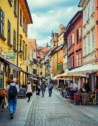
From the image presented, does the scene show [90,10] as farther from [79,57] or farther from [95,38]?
[79,57]

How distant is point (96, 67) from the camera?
15.2 m

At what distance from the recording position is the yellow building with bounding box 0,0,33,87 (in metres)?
15.9

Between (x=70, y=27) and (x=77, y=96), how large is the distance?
2186 cm

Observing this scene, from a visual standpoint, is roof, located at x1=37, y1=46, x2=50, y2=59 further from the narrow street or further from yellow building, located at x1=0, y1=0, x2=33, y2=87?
the narrow street

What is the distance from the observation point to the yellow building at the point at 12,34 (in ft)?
52.3

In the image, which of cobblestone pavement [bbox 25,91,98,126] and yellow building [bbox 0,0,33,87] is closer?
cobblestone pavement [bbox 25,91,98,126]

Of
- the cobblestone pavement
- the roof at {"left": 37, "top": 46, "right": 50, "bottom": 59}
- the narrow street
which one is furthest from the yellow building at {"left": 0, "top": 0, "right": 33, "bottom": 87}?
the roof at {"left": 37, "top": 46, "right": 50, "bottom": 59}

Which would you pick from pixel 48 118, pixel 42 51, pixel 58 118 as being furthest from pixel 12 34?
pixel 42 51

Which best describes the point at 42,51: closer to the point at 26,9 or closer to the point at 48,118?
the point at 26,9

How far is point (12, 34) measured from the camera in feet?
68.8

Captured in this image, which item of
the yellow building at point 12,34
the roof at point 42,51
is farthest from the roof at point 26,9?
the roof at point 42,51

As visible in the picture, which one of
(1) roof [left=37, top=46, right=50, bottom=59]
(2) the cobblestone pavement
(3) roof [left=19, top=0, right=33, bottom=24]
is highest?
(1) roof [left=37, top=46, right=50, bottom=59]

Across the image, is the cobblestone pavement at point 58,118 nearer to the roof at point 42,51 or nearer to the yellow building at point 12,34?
the yellow building at point 12,34

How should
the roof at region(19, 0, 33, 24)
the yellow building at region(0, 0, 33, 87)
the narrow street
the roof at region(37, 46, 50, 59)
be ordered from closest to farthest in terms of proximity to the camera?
the narrow street < the yellow building at region(0, 0, 33, 87) < the roof at region(19, 0, 33, 24) < the roof at region(37, 46, 50, 59)
